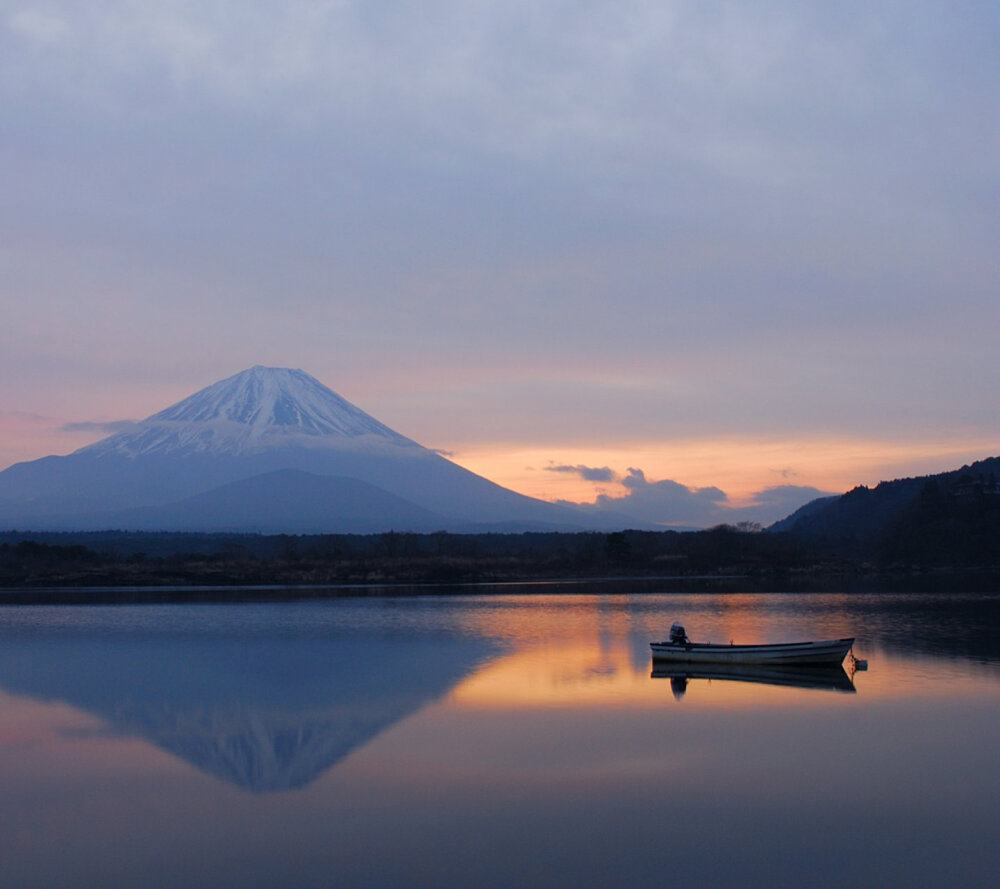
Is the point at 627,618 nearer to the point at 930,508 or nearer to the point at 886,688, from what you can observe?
the point at 886,688

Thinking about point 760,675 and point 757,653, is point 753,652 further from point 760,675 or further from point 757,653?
point 760,675

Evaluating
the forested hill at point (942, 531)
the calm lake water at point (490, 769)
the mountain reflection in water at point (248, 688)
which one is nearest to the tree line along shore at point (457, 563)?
the forested hill at point (942, 531)

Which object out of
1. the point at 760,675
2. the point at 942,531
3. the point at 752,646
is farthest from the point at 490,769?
the point at 942,531

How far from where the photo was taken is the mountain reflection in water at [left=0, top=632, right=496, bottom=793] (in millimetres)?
11648

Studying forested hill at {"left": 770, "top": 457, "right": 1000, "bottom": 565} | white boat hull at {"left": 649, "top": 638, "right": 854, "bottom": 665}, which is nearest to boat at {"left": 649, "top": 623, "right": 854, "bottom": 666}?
white boat hull at {"left": 649, "top": 638, "right": 854, "bottom": 665}

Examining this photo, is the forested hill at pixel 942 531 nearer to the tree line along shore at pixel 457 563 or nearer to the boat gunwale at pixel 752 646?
the tree line along shore at pixel 457 563

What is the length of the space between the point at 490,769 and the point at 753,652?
28.0 ft

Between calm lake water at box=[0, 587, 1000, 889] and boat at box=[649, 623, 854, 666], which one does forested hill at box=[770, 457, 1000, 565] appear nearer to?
calm lake water at box=[0, 587, 1000, 889]

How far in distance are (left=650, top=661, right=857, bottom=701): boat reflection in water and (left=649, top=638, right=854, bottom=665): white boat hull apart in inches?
4.0

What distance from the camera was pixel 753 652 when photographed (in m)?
17.8

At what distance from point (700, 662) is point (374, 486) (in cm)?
13539

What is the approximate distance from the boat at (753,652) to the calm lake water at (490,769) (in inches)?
23.2

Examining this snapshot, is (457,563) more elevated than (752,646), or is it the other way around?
(457,563)

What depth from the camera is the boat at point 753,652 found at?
56.6 feet
